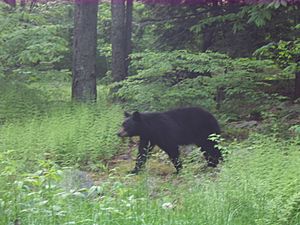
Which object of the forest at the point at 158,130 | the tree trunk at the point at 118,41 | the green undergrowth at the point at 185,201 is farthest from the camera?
the tree trunk at the point at 118,41

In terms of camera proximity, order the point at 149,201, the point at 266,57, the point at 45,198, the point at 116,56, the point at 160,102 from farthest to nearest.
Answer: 1. the point at 116,56
2. the point at 266,57
3. the point at 160,102
4. the point at 149,201
5. the point at 45,198

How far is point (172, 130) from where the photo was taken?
8.88 m

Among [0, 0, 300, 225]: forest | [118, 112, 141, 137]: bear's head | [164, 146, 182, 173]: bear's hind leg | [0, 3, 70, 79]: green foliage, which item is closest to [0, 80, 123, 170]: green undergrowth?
[0, 0, 300, 225]: forest

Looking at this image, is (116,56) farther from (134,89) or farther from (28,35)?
(134,89)

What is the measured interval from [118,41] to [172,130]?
20.3ft

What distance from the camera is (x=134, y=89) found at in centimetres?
1063

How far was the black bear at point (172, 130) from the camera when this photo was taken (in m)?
8.76

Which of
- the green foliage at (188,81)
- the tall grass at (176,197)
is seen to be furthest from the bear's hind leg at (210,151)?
the tall grass at (176,197)

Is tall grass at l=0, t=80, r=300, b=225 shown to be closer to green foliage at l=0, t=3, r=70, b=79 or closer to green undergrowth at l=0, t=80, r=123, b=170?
green undergrowth at l=0, t=80, r=123, b=170

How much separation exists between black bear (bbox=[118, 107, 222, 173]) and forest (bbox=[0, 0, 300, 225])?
10.8 inches

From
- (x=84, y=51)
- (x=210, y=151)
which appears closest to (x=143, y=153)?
(x=210, y=151)

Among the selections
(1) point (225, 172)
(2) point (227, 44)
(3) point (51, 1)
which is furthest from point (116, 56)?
(1) point (225, 172)

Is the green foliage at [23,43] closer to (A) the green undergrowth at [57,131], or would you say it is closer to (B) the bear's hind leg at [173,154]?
(A) the green undergrowth at [57,131]

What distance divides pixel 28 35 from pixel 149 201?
817 cm
